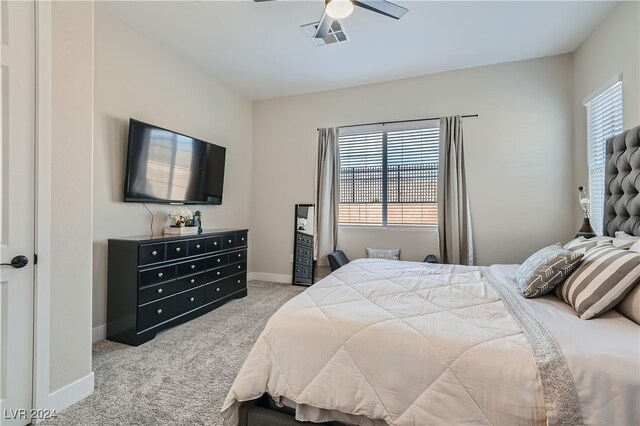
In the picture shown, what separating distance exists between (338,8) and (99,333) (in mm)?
3467

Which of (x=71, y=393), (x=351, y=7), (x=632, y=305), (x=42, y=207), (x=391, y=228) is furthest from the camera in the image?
(x=391, y=228)

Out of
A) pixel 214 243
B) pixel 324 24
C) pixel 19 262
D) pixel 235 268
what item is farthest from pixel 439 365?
pixel 235 268

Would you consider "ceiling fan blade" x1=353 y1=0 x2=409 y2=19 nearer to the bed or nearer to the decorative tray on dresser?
the bed

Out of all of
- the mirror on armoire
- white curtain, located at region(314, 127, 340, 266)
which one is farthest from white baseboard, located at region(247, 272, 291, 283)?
white curtain, located at region(314, 127, 340, 266)

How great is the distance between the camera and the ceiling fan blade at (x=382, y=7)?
2207mm

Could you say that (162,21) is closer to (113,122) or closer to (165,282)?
(113,122)

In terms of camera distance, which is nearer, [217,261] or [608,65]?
[608,65]

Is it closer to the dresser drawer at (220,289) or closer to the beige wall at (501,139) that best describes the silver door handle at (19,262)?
the dresser drawer at (220,289)

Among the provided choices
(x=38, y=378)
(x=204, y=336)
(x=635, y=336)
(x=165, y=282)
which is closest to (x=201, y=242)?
(x=165, y=282)

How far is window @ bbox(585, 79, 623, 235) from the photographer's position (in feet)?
8.77

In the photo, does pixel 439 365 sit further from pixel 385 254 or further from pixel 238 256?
pixel 238 256

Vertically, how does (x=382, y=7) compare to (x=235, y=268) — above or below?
above

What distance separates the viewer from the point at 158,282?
274 centimetres

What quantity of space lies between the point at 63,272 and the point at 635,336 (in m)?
2.81
